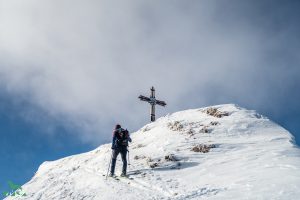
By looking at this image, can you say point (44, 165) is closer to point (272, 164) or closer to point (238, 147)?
point (238, 147)

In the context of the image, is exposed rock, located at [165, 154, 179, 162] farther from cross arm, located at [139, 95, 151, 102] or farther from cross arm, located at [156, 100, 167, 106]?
cross arm, located at [156, 100, 167, 106]

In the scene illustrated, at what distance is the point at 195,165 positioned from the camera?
783 inches

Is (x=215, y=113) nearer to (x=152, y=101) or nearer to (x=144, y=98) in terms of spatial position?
(x=152, y=101)

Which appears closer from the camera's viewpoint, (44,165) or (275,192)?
(275,192)

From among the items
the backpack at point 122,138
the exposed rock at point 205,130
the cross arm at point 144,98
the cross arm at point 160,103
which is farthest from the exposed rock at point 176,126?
the cross arm at point 160,103

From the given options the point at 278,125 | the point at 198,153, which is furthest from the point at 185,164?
the point at 278,125

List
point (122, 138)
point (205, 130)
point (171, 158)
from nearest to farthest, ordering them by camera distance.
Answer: point (122, 138)
point (171, 158)
point (205, 130)

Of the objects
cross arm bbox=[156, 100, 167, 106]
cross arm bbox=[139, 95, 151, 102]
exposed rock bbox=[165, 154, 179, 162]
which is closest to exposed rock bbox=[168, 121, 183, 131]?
exposed rock bbox=[165, 154, 179, 162]

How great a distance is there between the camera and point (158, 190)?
647 inches

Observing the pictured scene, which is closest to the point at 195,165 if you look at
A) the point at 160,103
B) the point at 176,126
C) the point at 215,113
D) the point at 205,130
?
the point at 205,130

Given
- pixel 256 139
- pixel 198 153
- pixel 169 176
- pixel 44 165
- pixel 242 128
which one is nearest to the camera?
pixel 169 176

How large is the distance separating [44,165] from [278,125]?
17133 millimetres

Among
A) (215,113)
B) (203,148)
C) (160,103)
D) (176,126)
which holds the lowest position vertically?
(203,148)

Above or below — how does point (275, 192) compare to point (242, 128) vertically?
below
